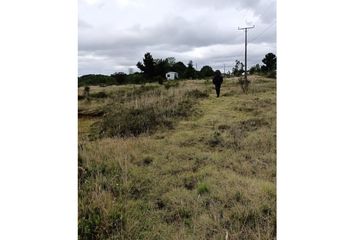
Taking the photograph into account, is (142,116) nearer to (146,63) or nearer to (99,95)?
(146,63)

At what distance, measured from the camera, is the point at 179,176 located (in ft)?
6.91

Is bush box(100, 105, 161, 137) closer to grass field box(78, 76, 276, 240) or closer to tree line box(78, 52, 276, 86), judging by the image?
grass field box(78, 76, 276, 240)

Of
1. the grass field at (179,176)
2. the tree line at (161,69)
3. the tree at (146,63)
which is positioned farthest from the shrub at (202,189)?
the tree at (146,63)

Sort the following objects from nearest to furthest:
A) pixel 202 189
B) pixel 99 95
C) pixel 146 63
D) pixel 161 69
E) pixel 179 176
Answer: pixel 202 189 → pixel 179 176 → pixel 146 63 → pixel 161 69 → pixel 99 95

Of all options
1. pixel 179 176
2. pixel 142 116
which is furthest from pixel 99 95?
pixel 179 176

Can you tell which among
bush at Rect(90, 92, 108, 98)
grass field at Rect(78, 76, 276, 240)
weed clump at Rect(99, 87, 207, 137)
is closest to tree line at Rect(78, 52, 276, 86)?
weed clump at Rect(99, 87, 207, 137)

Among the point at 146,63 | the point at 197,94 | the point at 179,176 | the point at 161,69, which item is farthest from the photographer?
the point at 197,94

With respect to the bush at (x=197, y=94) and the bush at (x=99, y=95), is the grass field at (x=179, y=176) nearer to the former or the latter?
the bush at (x=99, y=95)

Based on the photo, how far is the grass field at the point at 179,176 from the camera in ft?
4.82

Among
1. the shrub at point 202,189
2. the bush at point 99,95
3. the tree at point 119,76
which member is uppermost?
the tree at point 119,76
